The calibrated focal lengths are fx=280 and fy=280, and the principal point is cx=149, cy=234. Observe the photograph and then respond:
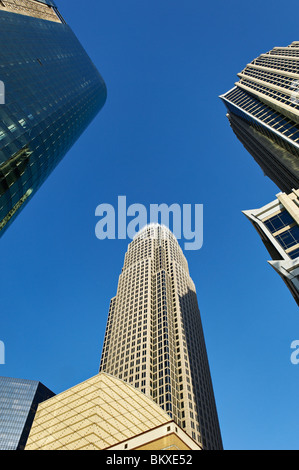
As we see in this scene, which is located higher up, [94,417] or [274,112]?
[274,112]

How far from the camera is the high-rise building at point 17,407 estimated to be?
131 meters

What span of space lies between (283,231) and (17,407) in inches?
6400

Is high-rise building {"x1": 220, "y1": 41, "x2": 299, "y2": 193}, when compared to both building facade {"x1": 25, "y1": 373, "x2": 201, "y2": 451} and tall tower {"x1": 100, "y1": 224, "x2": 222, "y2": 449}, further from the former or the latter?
tall tower {"x1": 100, "y1": 224, "x2": 222, "y2": 449}

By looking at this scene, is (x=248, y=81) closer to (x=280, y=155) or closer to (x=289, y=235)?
(x=280, y=155)

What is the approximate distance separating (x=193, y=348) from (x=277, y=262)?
8654cm

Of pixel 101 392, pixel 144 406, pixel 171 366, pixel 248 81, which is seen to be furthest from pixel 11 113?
pixel 248 81

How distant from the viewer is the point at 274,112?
89375 millimetres

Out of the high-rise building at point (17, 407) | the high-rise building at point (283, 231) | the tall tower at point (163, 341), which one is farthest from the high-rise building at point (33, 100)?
the high-rise building at point (17, 407)

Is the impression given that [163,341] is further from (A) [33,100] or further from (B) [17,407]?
(B) [17,407]

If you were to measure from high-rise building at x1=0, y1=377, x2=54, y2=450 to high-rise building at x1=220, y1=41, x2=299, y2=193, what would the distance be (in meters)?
156

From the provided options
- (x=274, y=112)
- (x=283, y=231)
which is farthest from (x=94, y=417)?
(x=274, y=112)

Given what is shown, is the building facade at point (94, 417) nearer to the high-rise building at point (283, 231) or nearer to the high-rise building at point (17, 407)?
the high-rise building at point (283, 231)

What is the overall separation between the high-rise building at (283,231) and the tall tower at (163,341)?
205ft

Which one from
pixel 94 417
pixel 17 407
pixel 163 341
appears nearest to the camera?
pixel 94 417
